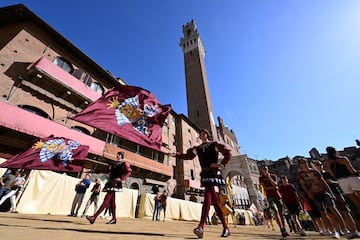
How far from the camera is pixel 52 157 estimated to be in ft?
15.4

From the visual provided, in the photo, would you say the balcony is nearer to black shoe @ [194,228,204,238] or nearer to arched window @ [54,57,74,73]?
arched window @ [54,57,74,73]

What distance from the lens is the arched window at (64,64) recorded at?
13.4 meters

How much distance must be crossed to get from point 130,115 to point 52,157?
95.0 inches

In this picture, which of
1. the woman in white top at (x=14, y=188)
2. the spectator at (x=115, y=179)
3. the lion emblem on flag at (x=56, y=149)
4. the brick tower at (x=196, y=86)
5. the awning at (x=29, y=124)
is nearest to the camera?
the spectator at (x=115, y=179)

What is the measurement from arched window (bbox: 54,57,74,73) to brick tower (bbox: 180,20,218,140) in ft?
76.3

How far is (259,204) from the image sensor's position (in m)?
25.6

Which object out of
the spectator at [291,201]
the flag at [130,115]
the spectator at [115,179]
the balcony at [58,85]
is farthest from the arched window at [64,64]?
the spectator at [291,201]

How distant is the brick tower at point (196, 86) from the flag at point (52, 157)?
2751 centimetres

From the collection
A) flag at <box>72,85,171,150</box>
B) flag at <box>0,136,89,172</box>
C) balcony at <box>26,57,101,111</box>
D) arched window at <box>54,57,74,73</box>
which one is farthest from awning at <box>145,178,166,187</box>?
flag at <box>72,85,171,150</box>

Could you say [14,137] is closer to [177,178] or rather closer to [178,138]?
[177,178]

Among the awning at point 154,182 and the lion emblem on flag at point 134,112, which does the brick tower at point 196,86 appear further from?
the lion emblem on flag at point 134,112

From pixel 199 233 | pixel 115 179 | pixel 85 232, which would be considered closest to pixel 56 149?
pixel 115 179

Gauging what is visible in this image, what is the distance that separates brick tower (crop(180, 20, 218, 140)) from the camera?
33.7 meters

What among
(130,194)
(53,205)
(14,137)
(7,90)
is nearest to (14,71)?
(7,90)
